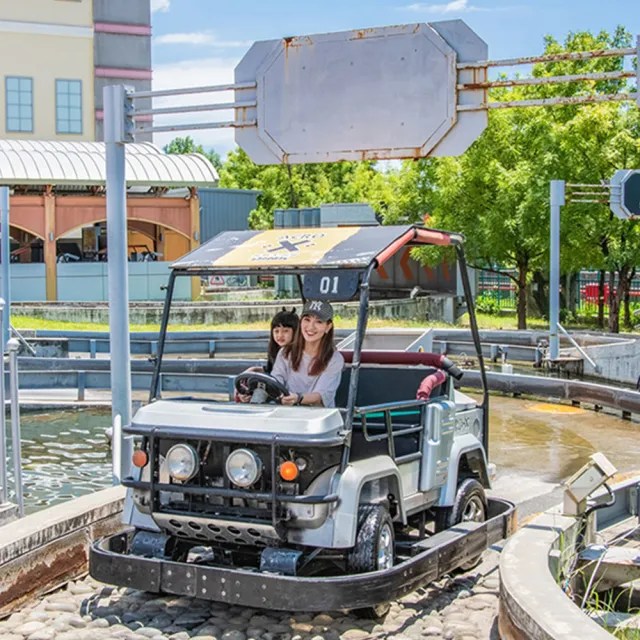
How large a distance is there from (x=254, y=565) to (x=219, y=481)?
0.86 m

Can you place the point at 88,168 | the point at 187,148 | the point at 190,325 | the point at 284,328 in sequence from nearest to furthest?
1. the point at 284,328
2. the point at 190,325
3. the point at 88,168
4. the point at 187,148

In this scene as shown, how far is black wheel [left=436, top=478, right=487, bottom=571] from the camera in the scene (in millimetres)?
7598

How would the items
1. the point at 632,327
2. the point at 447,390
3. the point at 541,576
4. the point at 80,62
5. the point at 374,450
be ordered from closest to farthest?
the point at 541,576 → the point at 374,450 → the point at 447,390 → the point at 632,327 → the point at 80,62

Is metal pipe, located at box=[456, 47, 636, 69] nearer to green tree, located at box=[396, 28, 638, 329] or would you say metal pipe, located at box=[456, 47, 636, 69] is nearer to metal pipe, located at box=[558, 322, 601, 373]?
metal pipe, located at box=[558, 322, 601, 373]

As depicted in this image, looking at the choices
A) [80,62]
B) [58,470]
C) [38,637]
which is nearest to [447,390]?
[38,637]

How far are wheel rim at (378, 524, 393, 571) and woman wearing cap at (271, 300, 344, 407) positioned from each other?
0.94 metres

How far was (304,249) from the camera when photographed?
22.6 ft

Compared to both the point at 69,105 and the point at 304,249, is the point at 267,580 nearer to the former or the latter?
the point at 304,249

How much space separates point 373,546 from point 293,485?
627 millimetres

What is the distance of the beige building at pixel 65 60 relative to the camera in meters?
44.2

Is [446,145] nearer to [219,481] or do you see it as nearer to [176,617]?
[219,481]

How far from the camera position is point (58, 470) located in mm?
13008

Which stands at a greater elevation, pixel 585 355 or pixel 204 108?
pixel 204 108

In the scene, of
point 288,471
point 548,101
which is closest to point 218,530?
point 288,471
